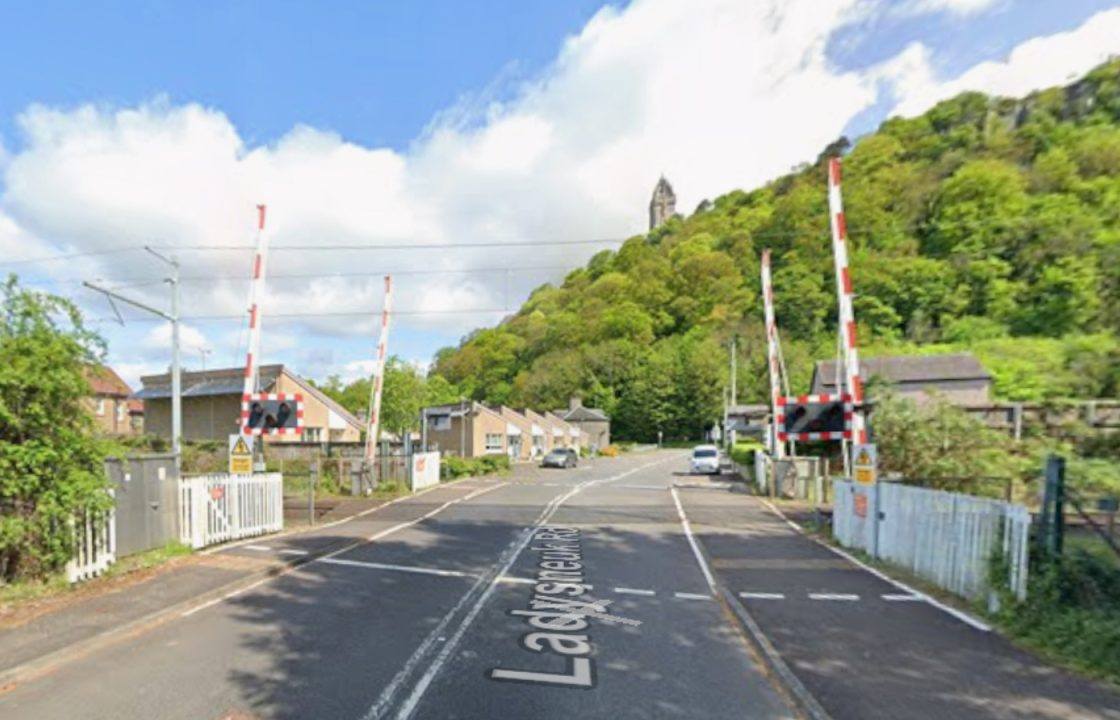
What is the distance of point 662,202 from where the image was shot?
572 ft

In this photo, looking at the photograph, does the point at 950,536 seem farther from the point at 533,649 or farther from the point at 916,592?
the point at 533,649

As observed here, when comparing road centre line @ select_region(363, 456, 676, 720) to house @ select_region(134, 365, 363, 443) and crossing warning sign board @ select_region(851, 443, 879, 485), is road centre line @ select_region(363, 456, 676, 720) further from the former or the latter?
house @ select_region(134, 365, 363, 443)

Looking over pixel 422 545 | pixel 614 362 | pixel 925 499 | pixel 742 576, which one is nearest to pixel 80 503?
pixel 422 545

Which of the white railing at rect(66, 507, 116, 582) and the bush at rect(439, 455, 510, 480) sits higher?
the white railing at rect(66, 507, 116, 582)

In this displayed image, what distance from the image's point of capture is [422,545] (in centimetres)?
1181

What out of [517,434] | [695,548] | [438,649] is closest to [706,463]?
[695,548]

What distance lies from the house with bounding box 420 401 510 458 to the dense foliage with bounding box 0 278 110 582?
37801 mm

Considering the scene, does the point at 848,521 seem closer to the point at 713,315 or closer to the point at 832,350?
the point at 832,350

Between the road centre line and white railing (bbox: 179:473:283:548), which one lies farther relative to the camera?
white railing (bbox: 179:473:283:548)

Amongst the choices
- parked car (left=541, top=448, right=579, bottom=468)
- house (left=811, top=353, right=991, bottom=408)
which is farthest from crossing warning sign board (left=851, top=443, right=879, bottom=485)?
parked car (left=541, top=448, right=579, bottom=468)

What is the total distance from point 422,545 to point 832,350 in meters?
75.2

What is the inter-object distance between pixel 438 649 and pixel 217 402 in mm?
35987

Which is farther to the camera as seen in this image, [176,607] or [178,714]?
[176,607]

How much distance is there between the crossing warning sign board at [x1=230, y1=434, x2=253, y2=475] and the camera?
12.9 metres
